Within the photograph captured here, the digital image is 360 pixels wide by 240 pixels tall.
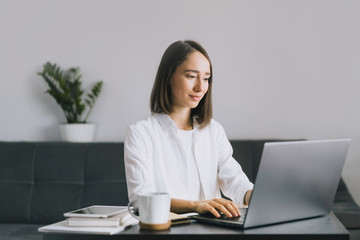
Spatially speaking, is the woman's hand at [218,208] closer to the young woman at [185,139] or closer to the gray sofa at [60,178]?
the young woman at [185,139]

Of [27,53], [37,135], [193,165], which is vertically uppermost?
[27,53]

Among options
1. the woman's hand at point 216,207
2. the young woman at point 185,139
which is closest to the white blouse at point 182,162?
the young woman at point 185,139

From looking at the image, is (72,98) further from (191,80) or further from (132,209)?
(132,209)

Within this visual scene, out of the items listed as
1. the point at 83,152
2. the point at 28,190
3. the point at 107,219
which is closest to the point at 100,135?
the point at 83,152

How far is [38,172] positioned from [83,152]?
0.87ft

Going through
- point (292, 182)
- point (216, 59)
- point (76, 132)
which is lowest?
point (76, 132)

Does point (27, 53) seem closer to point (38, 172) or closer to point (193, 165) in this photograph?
point (38, 172)

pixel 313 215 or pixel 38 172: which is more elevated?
pixel 313 215

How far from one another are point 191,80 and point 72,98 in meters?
1.36

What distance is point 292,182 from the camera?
1.14 metres

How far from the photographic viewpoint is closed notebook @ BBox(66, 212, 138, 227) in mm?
1084

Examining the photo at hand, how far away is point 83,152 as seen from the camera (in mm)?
2590

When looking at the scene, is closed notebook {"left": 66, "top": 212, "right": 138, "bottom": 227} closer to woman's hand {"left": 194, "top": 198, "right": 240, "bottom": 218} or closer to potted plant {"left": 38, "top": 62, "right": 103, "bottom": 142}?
woman's hand {"left": 194, "top": 198, "right": 240, "bottom": 218}

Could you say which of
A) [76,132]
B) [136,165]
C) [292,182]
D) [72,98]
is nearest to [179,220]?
[292,182]
